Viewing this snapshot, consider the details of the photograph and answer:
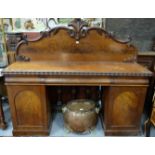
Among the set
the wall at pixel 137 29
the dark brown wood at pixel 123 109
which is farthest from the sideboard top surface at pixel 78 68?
the wall at pixel 137 29

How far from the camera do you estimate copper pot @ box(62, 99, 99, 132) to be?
1804 mm

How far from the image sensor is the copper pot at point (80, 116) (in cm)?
180

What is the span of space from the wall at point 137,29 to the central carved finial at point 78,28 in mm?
796

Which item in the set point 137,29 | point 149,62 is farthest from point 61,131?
point 137,29

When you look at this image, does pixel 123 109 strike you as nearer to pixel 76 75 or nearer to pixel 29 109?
pixel 76 75

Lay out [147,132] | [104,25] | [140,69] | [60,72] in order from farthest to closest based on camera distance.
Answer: [104,25]
[147,132]
[140,69]
[60,72]

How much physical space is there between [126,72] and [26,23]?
1.86 meters

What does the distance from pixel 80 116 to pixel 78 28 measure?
0.99 m

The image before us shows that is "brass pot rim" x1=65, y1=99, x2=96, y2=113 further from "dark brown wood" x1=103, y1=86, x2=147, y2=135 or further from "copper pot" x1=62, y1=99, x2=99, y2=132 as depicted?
"dark brown wood" x1=103, y1=86, x2=147, y2=135

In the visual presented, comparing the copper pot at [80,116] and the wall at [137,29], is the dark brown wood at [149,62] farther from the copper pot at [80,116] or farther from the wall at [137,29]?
the copper pot at [80,116]

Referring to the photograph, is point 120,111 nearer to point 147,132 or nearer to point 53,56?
point 147,132

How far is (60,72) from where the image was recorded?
1566 mm

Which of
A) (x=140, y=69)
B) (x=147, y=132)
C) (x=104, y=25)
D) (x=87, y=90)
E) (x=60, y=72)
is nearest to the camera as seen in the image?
(x=60, y=72)

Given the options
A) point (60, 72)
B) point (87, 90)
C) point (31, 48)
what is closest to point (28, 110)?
point (60, 72)
